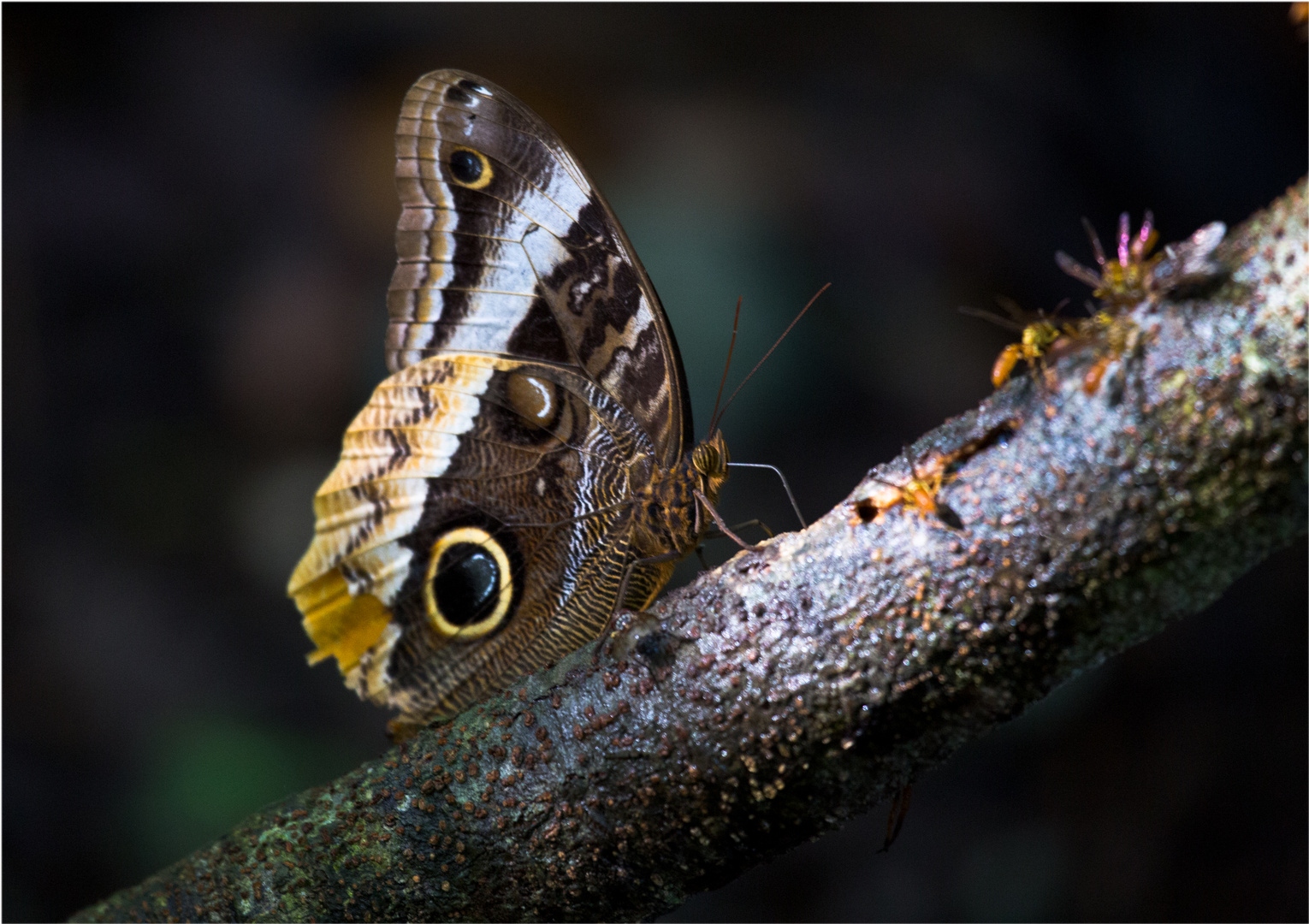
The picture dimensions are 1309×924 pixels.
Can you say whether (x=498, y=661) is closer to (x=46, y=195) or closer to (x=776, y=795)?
(x=776, y=795)

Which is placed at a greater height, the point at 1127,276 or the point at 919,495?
the point at 1127,276

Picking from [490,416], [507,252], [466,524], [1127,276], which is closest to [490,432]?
[490,416]

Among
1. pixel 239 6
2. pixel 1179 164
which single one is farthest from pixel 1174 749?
pixel 239 6

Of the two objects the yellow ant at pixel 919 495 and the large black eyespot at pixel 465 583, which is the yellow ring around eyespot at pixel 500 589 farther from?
the yellow ant at pixel 919 495

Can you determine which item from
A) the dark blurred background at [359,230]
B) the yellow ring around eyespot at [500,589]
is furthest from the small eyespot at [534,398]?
the dark blurred background at [359,230]

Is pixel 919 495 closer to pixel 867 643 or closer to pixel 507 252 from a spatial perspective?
pixel 867 643

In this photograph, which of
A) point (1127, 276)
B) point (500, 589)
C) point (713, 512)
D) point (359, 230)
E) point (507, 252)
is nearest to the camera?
point (1127, 276)

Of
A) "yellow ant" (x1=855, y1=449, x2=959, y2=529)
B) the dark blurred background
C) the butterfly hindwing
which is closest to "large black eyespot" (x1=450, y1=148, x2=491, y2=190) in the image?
the butterfly hindwing
